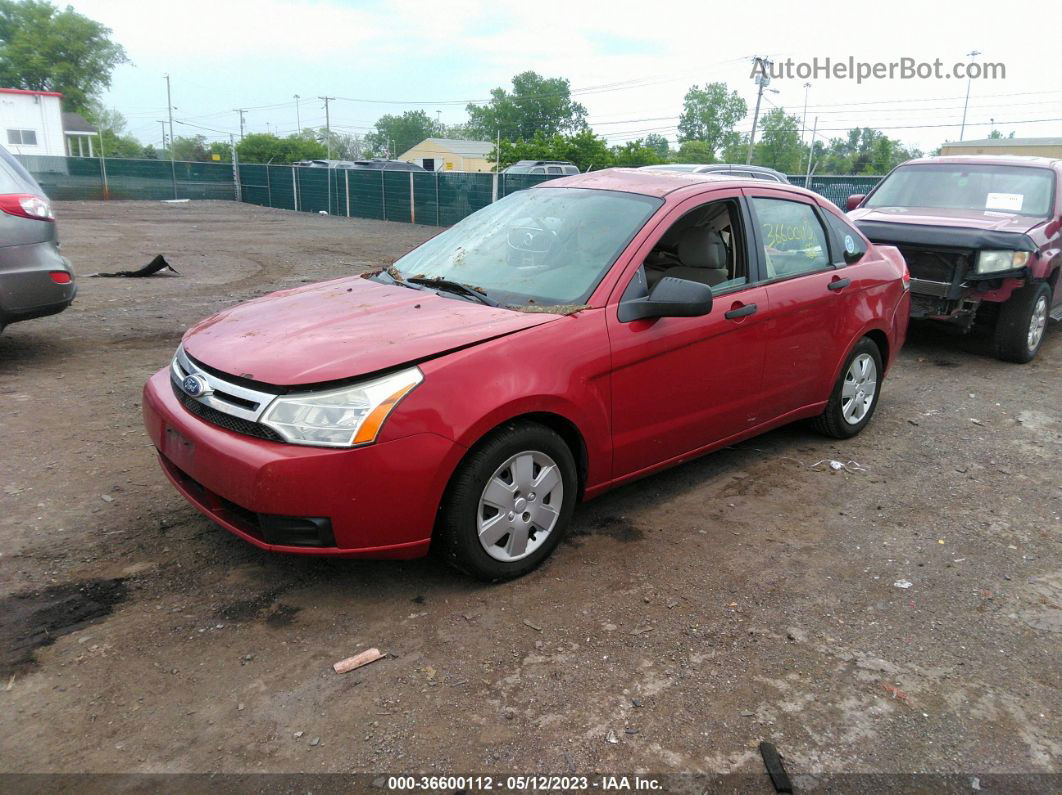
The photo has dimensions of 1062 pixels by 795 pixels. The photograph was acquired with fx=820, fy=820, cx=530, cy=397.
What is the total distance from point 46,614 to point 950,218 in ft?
26.0

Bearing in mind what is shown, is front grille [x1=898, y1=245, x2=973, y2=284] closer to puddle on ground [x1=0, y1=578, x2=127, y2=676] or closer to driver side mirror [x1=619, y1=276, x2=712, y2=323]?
driver side mirror [x1=619, y1=276, x2=712, y2=323]

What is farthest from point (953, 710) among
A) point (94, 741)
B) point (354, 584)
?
point (94, 741)

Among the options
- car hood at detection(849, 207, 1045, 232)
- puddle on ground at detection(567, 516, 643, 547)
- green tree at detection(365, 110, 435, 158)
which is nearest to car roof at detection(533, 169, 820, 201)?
puddle on ground at detection(567, 516, 643, 547)

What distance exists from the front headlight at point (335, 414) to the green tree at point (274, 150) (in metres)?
87.4

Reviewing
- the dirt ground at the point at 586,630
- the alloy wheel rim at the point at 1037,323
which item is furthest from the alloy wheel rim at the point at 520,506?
the alloy wheel rim at the point at 1037,323

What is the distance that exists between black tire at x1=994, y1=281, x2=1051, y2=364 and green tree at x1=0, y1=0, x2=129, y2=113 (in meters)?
86.2

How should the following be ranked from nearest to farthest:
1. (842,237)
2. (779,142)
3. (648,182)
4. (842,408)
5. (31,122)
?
(648,182)
(842,237)
(842,408)
(31,122)
(779,142)

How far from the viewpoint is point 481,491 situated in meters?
3.23

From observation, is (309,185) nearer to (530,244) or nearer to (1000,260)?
(1000,260)

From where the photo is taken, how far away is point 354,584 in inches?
137

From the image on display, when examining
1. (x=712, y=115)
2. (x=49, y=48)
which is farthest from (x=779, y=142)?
(x=49, y=48)

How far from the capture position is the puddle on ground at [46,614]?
2.93 m

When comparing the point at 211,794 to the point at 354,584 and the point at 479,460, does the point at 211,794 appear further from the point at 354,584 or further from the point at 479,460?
the point at 479,460

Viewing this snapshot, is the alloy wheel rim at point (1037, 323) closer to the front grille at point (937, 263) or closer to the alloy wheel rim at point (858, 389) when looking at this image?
the front grille at point (937, 263)
